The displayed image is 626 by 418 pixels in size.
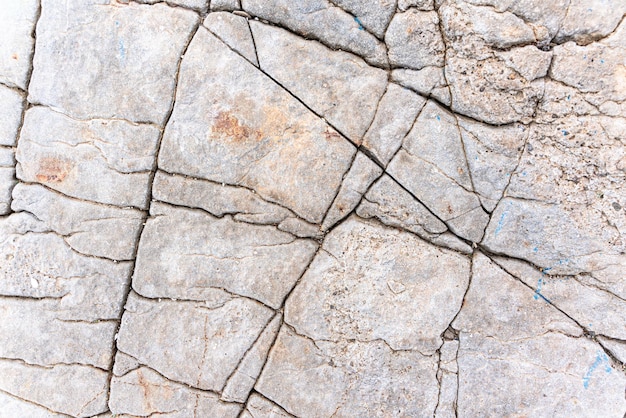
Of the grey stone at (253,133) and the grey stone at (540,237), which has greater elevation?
the grey stone at (253,133)

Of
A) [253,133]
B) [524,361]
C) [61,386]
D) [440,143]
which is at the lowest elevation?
[61,386]

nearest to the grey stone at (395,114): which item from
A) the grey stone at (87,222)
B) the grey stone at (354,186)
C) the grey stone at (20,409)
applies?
the grey stone at (354,186)

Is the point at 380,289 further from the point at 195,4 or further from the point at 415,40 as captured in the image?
the point at 195,4

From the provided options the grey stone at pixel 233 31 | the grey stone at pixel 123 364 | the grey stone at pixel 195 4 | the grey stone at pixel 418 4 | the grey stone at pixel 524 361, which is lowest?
the grey stone at pixel 123 364

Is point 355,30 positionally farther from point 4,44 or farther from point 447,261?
point 4,44

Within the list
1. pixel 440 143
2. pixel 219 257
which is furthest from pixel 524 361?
pixel 219 257

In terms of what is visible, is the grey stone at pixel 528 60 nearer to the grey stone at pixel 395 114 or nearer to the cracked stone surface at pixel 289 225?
the cracked stone surface at pixel 289 225

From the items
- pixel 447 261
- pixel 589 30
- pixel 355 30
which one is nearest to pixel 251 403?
pixel 447 261
